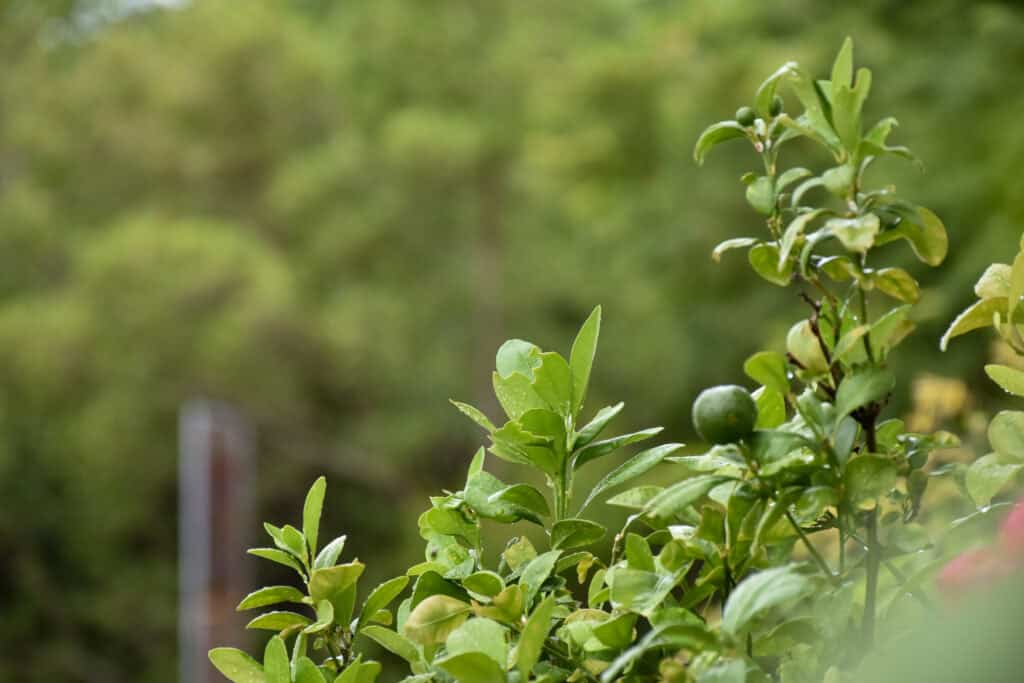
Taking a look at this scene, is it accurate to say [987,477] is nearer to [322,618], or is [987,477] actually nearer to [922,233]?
[922,233]

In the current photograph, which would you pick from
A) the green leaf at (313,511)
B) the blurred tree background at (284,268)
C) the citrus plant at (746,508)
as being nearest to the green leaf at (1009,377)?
the citrus plant at (746,508)

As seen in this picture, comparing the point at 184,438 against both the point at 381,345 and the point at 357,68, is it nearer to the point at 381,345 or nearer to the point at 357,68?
the point at 381,345

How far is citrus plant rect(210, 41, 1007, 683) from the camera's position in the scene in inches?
12.0

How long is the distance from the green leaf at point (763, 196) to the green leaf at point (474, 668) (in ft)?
0.46

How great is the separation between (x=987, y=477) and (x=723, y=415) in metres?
0.10

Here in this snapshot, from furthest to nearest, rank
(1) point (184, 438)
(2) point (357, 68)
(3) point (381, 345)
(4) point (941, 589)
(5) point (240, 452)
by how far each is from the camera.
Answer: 1. (2) point (357, 68)
2. (3) point (381, 345)
3. (1) point (184, 438)
4. (5) point (240, 452)
5. (4) point (941, 589)

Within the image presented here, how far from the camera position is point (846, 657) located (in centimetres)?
31

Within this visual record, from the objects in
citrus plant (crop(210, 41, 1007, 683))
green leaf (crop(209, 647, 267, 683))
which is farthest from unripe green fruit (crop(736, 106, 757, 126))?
green leaf (crop(209, 647, 267, 683))

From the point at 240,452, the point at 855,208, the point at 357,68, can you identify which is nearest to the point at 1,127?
the point at 357,68

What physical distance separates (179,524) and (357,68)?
289 cm

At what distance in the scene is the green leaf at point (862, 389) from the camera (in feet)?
0.97

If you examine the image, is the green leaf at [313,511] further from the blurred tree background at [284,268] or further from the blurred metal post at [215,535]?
the blurred tree background at [284,268]

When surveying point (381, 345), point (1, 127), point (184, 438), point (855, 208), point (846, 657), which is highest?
point (1, 127)

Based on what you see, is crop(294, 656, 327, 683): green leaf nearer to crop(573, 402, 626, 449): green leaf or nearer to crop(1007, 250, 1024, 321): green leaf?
crop(573, 402, 626, 449): green leaf
